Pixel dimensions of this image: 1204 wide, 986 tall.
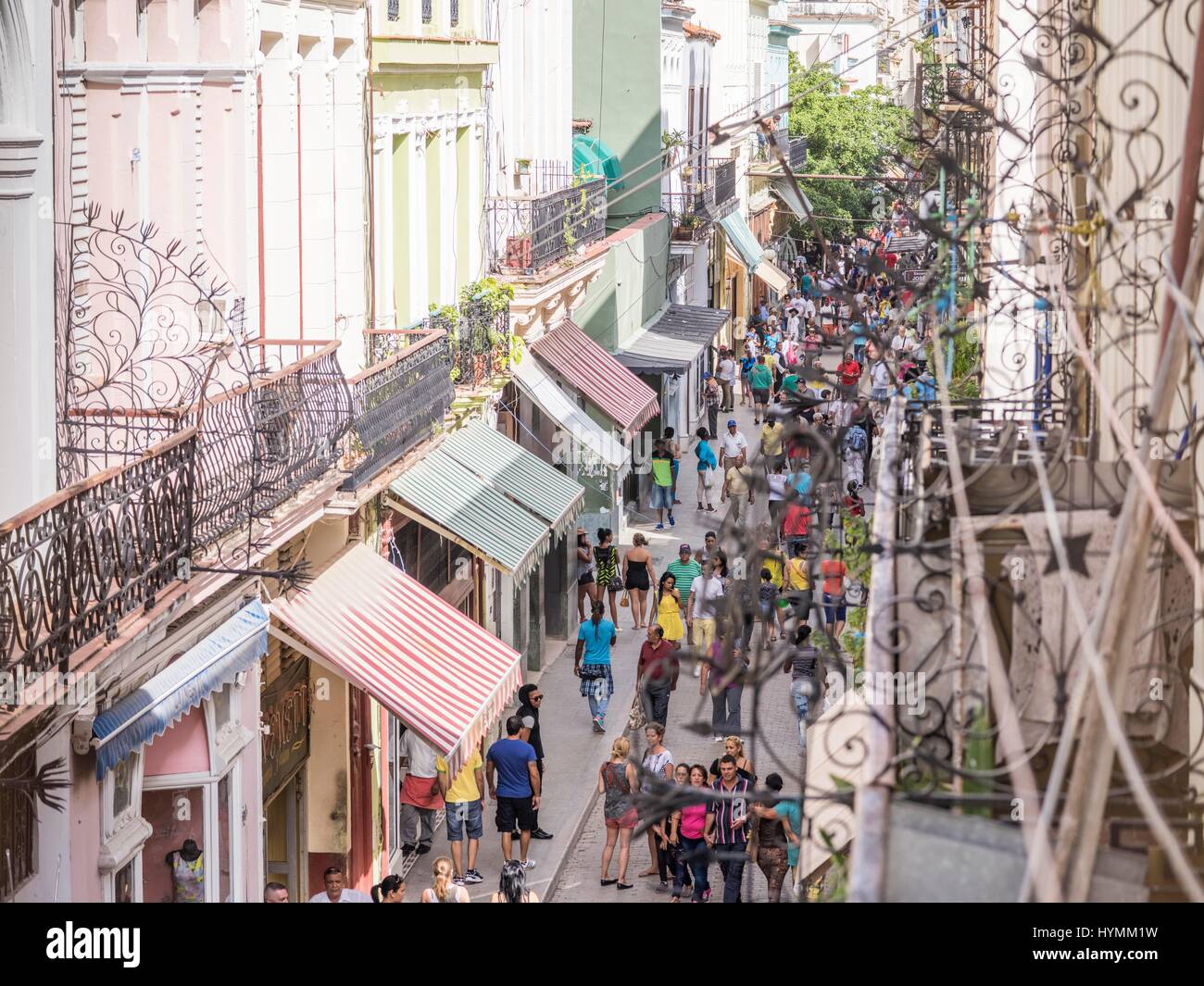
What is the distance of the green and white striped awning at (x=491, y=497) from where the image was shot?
17.8 m

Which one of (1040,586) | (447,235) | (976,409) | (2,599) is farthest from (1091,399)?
(447,235)

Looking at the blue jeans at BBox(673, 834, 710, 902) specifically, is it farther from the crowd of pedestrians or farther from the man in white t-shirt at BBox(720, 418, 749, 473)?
the man in white t-shirt at BBox(720, 418, 749, 473)

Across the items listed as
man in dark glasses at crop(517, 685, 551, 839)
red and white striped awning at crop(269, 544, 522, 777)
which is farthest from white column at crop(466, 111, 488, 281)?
red and white striped awning at crop(269, 544, 522, 777)

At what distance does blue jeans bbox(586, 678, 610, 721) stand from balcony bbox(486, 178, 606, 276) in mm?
5157

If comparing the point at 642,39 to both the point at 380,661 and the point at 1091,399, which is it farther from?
the point at 1091,399

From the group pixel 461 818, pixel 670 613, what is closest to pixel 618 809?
pixel 461 818

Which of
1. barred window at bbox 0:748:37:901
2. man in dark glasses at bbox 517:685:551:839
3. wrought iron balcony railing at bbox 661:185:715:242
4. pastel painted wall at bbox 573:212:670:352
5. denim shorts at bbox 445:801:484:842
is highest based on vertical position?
wrought iron balcony railing at bbox 661:185:715:242

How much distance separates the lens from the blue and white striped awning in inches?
459

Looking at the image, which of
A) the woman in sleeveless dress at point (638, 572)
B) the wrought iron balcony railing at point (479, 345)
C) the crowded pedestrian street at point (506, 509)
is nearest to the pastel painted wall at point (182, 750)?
the crowded pedestrian street at point (506, 509)

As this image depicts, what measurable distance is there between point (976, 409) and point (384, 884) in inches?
223

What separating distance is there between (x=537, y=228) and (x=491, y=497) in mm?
5517

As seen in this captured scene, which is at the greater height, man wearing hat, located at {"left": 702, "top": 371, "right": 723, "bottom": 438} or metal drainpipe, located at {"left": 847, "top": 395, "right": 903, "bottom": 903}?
metal drainpipe, located at {"left": 847, "top": 395, "right": 903, "bottom": 903}

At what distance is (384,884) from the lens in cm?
1369

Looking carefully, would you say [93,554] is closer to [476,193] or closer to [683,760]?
[683,760]
